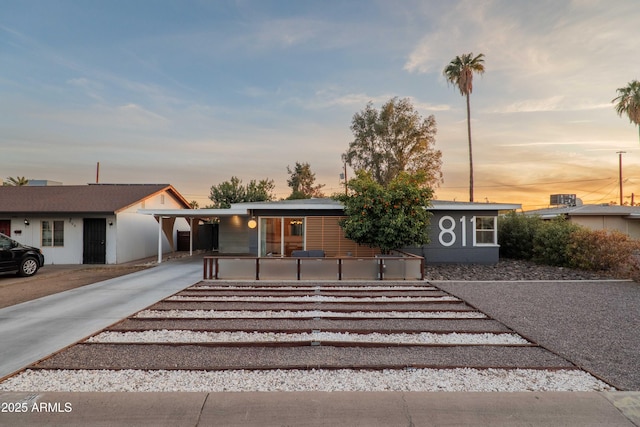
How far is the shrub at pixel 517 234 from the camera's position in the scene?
15625 mm

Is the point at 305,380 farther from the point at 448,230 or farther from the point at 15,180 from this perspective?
the point at 15,180

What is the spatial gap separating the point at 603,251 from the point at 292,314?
12409 mm

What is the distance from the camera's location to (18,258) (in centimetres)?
1112

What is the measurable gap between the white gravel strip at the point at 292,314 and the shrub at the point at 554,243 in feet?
31.8

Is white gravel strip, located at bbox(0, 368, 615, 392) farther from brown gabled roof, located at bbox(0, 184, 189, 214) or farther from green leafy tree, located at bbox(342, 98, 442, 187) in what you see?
green leafy tree, located at bbox(342, 98, 442, 187)

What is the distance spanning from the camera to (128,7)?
44.7ft

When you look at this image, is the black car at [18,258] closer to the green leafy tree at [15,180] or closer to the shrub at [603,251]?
the shrub at [603,251]

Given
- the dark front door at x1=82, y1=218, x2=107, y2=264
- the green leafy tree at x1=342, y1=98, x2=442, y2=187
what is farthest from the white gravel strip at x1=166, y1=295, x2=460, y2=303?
the green leafy tree at x1=342, y1=98, x2=442, y2=187

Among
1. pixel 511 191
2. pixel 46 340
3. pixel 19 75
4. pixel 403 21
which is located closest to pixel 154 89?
pixel 19 75

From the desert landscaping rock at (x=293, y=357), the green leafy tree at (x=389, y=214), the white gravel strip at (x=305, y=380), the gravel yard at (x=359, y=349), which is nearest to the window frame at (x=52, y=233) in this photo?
the gravel yard at (x=359, y=349)

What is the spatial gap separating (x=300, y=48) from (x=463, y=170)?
18030 mm

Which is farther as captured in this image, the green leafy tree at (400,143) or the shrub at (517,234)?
the green leafy tree at (400,143)

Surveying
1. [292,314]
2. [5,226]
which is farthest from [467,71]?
[5,226]

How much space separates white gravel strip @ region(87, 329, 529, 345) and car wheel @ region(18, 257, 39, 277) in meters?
9.04
